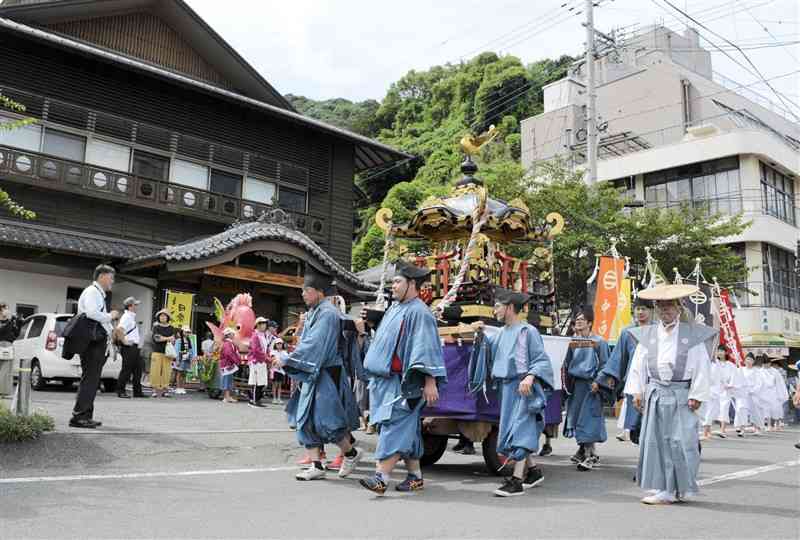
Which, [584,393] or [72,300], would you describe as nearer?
[584,393]

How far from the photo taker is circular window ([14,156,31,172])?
51.6ft

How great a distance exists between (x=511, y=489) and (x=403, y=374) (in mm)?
1360

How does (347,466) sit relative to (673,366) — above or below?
below

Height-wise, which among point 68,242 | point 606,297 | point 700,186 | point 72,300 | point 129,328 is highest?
point 700,186

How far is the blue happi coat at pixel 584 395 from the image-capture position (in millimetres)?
7832

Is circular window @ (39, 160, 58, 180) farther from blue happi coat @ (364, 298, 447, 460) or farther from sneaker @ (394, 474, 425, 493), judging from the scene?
sneaker @ (394, 474, 425, 493)

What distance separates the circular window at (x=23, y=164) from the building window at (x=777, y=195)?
26.7 metres

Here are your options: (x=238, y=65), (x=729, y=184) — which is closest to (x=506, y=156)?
(x=729, y=184)

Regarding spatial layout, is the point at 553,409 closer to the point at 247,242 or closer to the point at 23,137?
the point at 247,242

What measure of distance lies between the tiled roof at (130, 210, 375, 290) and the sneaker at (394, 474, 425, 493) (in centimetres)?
1084

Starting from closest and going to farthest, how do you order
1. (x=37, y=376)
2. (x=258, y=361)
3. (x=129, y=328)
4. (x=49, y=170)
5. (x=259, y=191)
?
1. (x=129, y=328)
2. (x=37, y=376)
3. (x=258, y=361)
4. (x=49, y=170)
5. (x=259, y=191)

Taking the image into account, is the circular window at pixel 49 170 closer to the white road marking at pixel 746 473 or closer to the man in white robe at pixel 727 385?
the white road marking at pixel 746 473

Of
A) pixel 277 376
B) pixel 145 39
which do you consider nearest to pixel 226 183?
pixel 145 39

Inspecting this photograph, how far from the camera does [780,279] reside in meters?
28.7
